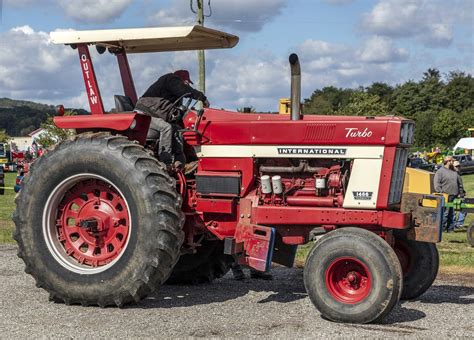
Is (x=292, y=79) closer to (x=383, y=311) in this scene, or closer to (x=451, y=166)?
(x=383, y=311)

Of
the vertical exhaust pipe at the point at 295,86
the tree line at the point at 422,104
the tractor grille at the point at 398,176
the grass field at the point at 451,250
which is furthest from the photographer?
the tree line at the point at 422,104

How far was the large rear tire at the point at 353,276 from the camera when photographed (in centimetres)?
638

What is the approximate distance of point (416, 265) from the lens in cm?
774

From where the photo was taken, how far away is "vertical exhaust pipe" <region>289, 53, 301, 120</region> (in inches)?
281

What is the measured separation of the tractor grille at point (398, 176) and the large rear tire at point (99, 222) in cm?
197

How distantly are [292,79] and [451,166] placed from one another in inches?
428

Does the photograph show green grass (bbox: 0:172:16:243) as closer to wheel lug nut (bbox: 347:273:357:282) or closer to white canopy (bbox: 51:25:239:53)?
white canopy (bbox: 51:25:239:53)

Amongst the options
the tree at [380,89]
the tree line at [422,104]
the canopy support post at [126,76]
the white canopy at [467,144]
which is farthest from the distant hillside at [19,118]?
the canopy support post at [126,76]

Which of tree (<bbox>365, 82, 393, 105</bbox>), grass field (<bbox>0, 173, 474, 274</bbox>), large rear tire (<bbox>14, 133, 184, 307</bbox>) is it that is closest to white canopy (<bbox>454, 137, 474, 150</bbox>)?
grass field (<bbox>0, 173, 474, 274</bbox>)

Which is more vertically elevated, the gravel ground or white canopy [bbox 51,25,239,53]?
white canopy [bbox 51,25,239,53]

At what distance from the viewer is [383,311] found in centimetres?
634

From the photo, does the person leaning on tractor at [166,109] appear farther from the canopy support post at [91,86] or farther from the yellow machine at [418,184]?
the yellow machine at [418,184]

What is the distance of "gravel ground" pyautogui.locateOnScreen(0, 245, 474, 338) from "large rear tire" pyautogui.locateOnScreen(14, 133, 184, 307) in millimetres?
249

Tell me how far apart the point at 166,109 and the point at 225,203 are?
1.15 metres
